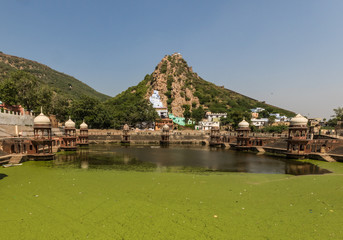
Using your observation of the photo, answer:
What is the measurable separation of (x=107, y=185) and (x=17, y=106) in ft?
162

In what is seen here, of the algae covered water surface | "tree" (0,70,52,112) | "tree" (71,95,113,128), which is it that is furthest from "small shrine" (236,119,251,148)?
"tree" (0,70,52,112)

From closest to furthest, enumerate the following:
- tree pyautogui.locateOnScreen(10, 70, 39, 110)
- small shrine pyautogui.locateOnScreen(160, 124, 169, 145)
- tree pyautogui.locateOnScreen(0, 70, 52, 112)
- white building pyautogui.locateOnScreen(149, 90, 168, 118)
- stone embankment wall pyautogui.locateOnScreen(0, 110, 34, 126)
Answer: stone embankment wall pyautogui.locateOnScreen(0, 110, 34, 126)
tree pyautogui.locateOnScreen(0, 70, 52, 112)
tree pyautogui.locateOnScreen(10, 70, 39, 110)
small shrine pyautogui.locateOnScreen(160, 124, 169, 145)
white building pyautogui.locateOnScreen(149, 90, 168, 118)

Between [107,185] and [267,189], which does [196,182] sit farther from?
[107,185]

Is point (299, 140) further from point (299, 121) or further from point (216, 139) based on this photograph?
point (216, 139)

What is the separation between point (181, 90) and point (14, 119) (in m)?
108

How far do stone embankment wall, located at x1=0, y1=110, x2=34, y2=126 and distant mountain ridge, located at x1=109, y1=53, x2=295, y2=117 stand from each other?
71.9 m

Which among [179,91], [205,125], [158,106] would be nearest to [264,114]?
[205,125]

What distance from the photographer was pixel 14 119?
40656 mm

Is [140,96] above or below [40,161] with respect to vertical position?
above

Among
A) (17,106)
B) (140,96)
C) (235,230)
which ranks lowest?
(235,230)

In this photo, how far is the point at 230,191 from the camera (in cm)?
1241

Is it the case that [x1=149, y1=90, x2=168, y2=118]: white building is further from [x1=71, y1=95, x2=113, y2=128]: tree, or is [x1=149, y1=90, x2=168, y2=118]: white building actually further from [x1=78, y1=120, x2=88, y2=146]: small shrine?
[x1=78, y1=120, x2=88, y2=146]: small shrine

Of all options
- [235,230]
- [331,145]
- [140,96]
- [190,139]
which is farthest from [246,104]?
[235,230]

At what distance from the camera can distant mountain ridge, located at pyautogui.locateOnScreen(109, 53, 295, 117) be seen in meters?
126
